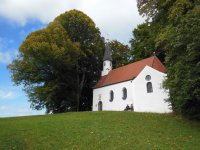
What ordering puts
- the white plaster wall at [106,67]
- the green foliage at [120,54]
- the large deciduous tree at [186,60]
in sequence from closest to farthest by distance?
the large deciduous tree at [186,60] < the white plaster wall at [106,67] < the green foliage at [120,54]

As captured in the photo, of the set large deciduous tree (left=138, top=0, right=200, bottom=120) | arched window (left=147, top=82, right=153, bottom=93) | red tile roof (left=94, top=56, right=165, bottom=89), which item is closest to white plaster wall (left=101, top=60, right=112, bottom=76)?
red tile roof (left=94, top=56, right=165, bottom=89)

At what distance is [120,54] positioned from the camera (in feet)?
105

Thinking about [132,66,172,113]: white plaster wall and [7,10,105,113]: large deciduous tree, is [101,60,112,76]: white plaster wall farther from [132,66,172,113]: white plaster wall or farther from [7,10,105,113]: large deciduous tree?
→ [132,66,172,113]: white plaster wall

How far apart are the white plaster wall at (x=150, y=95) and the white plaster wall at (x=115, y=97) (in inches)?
87.9

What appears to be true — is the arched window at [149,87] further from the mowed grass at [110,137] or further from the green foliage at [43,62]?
the green foliage at [43,62]

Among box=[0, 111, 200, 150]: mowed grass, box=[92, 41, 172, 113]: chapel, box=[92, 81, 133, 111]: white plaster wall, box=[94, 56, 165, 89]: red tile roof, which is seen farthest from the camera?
box=[92, 81, 133, 111]: white plaster wall

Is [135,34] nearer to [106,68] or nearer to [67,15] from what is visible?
[106,68]

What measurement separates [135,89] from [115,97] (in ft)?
15.1

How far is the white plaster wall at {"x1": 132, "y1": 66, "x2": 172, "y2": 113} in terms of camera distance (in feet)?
49.7

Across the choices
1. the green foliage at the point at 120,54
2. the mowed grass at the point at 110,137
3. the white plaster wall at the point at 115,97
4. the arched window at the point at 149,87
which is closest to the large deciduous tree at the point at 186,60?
the mowed grass at the point at 110,137

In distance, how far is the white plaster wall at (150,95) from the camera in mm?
15148

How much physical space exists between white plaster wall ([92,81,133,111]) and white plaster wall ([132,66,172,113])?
223 centimetres

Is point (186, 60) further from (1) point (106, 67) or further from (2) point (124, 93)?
(1) point (106, 67)

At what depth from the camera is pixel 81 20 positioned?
24.0m
